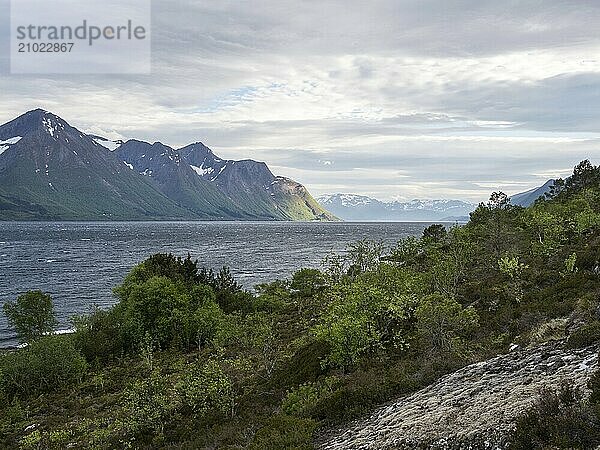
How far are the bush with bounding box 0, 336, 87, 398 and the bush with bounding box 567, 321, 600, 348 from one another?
49.6m

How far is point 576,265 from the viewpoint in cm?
3084

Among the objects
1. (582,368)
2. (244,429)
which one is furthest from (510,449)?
(244,429)

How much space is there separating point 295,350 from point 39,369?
29.2 m

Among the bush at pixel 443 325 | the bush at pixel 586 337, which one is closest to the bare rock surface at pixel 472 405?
the bush at pixel 586 337

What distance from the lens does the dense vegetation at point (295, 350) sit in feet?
55.0

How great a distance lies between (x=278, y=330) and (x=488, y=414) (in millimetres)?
44854

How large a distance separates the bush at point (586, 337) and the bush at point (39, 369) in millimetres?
49610

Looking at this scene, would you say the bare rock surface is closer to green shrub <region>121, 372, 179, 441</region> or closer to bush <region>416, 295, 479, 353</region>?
bush <region>416, 295, 479, 353</region>

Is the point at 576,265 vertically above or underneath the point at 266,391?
above

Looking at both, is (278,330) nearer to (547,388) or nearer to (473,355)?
(473,355)

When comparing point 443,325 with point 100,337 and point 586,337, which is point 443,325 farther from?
point 100,337

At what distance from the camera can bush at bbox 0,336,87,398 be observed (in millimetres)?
48344

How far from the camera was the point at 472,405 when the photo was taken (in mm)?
12141

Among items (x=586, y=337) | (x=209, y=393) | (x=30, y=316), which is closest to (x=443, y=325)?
(x=586, y=337)
